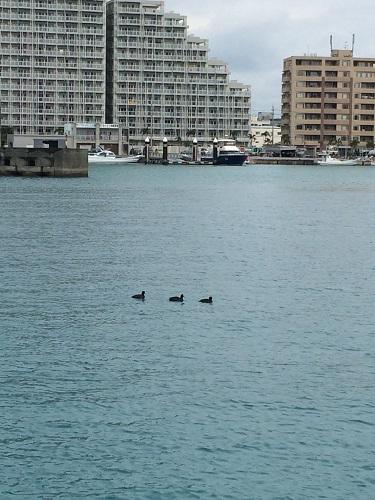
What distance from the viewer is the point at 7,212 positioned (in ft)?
241

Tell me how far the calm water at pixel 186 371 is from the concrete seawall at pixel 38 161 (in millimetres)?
77088

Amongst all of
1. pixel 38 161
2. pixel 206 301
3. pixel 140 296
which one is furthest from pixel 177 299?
pixel 38 161

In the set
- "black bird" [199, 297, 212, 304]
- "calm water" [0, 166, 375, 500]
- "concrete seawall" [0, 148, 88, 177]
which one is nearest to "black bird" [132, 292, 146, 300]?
"calm water" [0, 166, 375, 500]

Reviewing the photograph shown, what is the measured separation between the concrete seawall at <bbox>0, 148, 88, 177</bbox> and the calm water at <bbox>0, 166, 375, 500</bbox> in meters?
77.1

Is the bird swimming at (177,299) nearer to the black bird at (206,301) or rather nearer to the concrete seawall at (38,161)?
the black bird at (206,301)

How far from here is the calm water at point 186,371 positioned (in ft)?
63.7

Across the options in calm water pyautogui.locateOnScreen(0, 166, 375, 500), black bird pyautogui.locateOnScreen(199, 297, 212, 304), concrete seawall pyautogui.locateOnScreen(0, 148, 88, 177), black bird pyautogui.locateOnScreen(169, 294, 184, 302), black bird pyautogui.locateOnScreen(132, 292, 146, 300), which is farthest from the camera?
concrete seawall pyautogui.locateOnScreen(0, 148, 88, 177)

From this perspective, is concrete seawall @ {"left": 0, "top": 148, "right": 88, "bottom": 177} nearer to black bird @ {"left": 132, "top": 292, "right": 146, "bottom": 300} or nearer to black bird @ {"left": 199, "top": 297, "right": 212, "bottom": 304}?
black bird @ {"left": 132, "top": 292, "right": 146, "bottom": 300}

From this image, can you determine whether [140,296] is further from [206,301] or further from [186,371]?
[186,371]

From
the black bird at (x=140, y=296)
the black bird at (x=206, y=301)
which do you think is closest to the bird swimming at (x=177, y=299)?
the black bird at (x=206, y=301)

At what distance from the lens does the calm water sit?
19.4 m

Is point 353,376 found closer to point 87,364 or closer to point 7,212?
point 87,364

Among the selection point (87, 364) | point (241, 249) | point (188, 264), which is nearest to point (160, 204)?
point (241, 249)

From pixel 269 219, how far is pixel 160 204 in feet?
53.8
